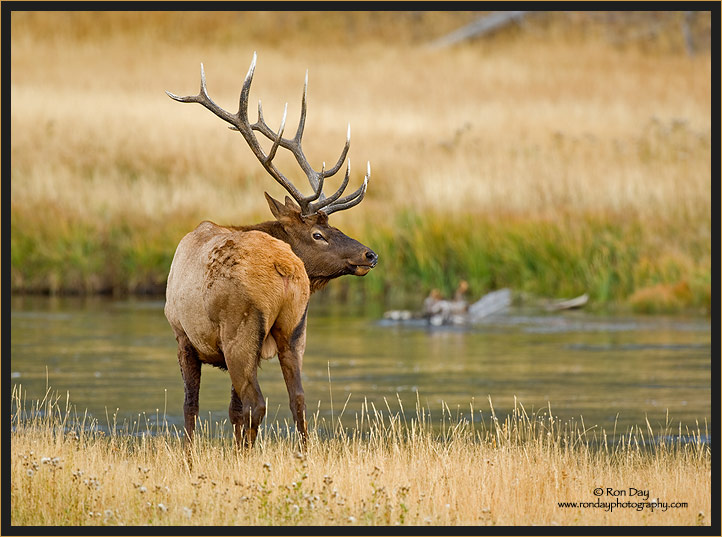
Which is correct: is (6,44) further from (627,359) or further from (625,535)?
(627,359)

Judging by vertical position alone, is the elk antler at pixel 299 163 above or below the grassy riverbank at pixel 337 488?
above

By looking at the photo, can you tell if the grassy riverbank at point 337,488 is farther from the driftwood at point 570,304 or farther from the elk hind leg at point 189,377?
the driftwood at point 570,304

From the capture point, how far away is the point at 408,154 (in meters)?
32.4

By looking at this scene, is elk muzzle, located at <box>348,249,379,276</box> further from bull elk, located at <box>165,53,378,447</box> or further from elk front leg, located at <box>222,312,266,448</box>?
elk front leg, located at <box>222,312,266,448</box>

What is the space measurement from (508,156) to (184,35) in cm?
2410

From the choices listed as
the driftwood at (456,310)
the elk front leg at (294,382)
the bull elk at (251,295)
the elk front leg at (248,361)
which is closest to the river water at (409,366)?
the driftwood at (456,310)

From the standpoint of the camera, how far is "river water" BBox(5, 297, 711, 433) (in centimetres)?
1423

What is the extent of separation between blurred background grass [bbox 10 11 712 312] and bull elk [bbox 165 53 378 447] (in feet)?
47.5

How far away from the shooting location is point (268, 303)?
870 cm

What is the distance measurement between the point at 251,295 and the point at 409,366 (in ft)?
29.8

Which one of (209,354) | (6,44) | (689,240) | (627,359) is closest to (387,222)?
(689,240)

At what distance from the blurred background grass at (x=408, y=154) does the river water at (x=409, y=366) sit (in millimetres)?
1840

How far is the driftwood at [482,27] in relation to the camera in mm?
52781

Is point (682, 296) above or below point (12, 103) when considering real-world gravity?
below
